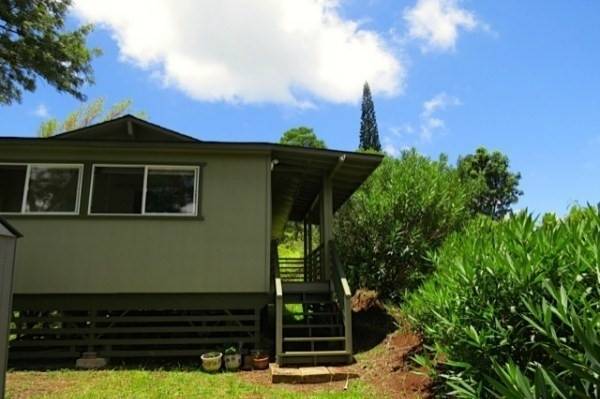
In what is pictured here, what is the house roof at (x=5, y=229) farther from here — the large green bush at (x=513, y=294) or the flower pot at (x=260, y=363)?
the large green bush at (x=513, y=294)

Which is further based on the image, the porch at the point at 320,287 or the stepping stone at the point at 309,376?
the porch at the point at 320,287

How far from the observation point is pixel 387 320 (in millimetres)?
10164

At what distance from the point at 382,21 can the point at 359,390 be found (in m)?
8.62

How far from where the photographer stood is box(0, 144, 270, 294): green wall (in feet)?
27.5

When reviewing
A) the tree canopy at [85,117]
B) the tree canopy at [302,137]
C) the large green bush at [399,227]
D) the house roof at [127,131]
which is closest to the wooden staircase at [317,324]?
the large green bush at [399,227]

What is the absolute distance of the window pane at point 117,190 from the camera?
28.6ft

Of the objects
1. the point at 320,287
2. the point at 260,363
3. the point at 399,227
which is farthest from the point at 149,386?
the point at 399,227

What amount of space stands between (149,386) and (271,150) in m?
4.57

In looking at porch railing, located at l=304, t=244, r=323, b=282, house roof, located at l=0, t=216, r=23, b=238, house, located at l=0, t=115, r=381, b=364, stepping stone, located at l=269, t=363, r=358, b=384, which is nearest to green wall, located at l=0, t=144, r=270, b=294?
house, located at l=0, t=115, r=381, b=364

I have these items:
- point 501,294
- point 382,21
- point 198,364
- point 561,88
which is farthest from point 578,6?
point 198,364

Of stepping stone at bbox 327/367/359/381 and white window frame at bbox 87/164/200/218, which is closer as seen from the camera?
stepping stone at bbox 327/367/359/381

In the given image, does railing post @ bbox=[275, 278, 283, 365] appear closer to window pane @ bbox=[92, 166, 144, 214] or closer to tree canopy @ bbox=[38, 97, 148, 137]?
window pane @ bbox=[92, 166, 144, 214]

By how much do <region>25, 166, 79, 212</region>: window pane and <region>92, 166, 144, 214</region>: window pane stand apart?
0.40 metres

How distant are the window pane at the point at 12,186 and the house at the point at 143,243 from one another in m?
0.02
